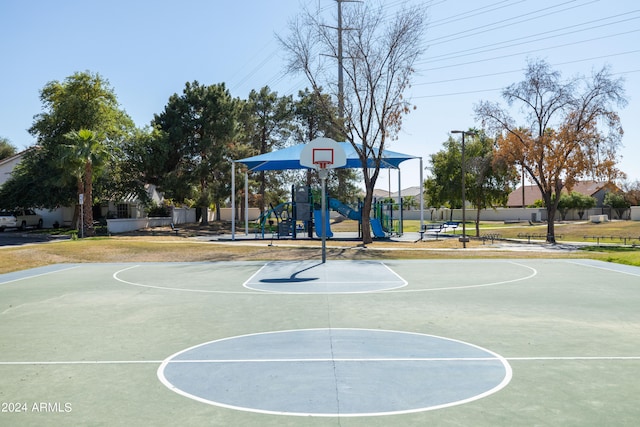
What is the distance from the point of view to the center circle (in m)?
4.79

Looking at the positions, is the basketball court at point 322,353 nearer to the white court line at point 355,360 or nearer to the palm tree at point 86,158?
the white court line at point 355,360

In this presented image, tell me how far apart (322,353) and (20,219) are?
43233mm

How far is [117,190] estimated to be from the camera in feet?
140

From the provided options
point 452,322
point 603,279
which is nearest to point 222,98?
point 603,279

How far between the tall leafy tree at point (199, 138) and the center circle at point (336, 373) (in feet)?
127

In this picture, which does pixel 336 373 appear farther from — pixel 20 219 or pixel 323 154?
pixel 20 219

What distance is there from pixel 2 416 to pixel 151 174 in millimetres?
42612

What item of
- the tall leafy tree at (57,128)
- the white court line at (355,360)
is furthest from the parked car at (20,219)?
the white court line at (355,360)

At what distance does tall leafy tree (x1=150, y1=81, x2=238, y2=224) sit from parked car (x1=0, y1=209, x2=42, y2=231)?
10524 millimetres

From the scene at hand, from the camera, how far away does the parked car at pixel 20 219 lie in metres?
40.2

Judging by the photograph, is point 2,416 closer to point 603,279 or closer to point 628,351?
point 628,351

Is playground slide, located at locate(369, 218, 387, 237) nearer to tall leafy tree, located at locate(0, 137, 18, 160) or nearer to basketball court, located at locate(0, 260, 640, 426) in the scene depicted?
basketball court, located at locate(0, 260, 640, 426)

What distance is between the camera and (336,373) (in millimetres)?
5691

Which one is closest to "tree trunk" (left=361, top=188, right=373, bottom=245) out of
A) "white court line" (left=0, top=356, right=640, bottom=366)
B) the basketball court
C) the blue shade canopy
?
the blue shade canopy
